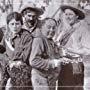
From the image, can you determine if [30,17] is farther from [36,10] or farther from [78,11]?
[78,11]

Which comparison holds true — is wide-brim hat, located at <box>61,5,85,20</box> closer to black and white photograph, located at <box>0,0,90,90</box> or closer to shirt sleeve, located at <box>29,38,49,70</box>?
black and white photograph, located at <box>0,0,90,90</box>

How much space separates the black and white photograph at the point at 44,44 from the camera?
1021mm

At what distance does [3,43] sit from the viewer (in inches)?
41.7

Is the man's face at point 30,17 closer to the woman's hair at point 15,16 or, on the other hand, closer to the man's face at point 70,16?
the woman's hair at point 15,16

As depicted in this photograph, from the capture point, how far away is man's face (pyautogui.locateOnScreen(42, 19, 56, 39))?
1041 mm

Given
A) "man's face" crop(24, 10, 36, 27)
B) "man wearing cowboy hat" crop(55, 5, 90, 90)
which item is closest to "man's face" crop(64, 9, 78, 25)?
"man wearing cowboy hat" crop(55, 5, 90, 90)

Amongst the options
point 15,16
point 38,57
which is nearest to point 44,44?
point 38,57

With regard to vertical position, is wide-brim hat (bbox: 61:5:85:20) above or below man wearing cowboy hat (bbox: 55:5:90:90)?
above

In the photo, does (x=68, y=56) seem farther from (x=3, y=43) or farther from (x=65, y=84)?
(x=3, y=43)

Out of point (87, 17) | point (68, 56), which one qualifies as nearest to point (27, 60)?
point (68, 56)

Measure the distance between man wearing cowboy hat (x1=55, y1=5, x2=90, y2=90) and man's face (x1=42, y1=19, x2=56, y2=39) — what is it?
0.08 feet

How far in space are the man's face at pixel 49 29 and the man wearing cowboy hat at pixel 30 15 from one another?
0.03 meters

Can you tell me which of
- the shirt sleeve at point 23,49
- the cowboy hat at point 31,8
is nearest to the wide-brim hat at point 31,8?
the cowboy hat at point 31,8

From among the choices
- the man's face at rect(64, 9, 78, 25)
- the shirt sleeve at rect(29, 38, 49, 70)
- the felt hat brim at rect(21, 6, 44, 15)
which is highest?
the felt hat brim at rect(21, 6, 44, 15)
